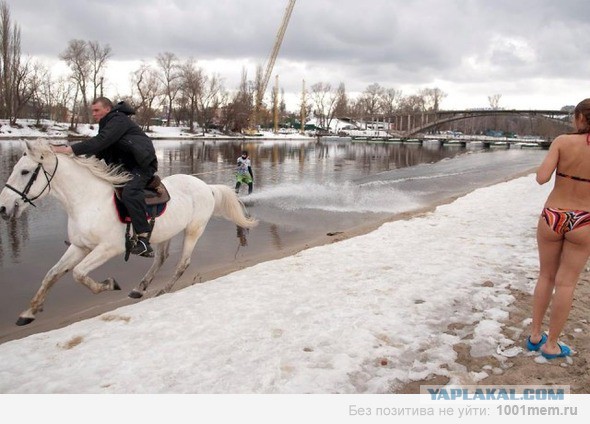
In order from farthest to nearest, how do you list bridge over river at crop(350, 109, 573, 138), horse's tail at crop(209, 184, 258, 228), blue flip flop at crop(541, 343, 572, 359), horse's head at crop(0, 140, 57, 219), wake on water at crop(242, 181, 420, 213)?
bridge over river at crop(350, 109, 573, 138) → wake on water at crop(242, 181, 420, 213) → horse's tail at crop(209, 184, 258, 228) → horse's head at crop(0, 140, 57, 219) → blue flip flop at crop(541, 343, 572, 359)

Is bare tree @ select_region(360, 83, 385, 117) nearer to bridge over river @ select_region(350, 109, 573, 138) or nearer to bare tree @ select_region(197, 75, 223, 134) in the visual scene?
bridge over river @ select_region(350, 109, 573, 138)

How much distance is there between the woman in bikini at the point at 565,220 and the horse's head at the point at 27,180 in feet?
16.4

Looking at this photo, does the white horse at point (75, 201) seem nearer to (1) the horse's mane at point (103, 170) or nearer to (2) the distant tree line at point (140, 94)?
(1) the horse's mane at point (103, 170)

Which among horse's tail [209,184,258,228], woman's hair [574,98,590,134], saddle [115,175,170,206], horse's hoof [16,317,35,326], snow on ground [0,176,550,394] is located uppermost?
woman's hair [574,98,590,134]

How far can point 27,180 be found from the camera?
4.59 meters

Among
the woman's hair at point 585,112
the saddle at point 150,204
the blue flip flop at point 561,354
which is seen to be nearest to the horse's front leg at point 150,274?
the saddle at point 150,204

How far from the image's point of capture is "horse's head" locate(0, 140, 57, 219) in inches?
178

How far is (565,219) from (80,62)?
289 ft

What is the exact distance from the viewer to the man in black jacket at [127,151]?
4973 millimetres

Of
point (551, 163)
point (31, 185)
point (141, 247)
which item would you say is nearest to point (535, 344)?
point (551, 163)

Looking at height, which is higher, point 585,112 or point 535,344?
point 585,112

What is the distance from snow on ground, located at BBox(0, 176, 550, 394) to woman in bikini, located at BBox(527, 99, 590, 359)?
2.22ft

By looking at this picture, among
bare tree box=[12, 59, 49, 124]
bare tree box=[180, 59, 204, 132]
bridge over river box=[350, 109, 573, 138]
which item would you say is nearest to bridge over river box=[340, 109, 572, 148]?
bridge over river box=[350, 109, 573, 138]

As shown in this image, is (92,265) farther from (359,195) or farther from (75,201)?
(359,195)
